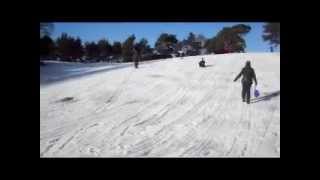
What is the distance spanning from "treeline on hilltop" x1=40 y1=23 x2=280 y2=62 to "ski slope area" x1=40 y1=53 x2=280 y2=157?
0.11m

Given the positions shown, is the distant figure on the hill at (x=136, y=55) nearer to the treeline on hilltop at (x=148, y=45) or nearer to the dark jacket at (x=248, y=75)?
the treeline on hilltop at (x=148, y=45)

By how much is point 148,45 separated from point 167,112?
793mm

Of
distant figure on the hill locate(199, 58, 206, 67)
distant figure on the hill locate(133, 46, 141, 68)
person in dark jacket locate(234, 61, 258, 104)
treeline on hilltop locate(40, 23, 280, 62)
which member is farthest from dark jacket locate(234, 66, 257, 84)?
distant figure on the hill locate(133, 46, 141, 68)

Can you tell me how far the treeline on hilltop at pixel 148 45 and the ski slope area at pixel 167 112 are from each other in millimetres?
105

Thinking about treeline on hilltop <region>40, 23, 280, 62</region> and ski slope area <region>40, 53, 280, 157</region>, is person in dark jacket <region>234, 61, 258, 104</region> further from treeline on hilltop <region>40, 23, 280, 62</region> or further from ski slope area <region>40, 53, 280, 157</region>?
treeline on hilltop <region>40, 23, 280, 62</region>

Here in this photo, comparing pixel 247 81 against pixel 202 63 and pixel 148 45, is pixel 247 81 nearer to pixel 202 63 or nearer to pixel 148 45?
pixel 202 63

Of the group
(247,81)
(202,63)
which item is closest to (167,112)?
(202,63)

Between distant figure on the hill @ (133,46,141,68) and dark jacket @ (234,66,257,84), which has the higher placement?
distant figure on the hill @ (133,46,141,68)

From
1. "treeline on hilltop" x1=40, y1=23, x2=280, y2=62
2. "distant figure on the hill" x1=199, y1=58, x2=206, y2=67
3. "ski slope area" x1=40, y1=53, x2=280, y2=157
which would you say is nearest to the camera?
"ski slope area" x1=40, y1=53, x2=280, y2=157

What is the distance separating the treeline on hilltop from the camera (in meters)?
4.88

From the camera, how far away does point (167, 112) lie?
16.0 feet

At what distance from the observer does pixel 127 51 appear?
16.4 ft
